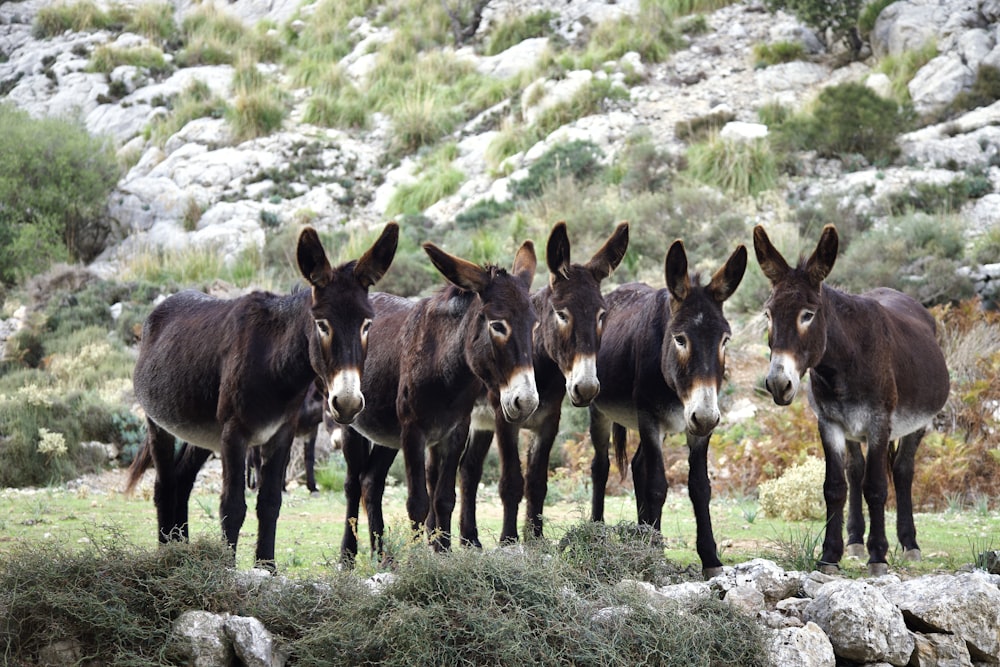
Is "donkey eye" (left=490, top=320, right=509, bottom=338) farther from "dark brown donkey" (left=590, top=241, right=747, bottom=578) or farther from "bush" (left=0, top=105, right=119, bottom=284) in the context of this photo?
"bush" (left=0, top=105, right=119, bottom=284)

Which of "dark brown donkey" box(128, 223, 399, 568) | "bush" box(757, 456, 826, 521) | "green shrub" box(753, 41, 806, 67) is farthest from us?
"green shrub" box(753, 41, 806, 67)

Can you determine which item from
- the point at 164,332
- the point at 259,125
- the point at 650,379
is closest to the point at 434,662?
the point at 650,379

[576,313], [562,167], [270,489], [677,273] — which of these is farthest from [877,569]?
[562,167]

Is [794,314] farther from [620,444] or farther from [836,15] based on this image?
[836,15]

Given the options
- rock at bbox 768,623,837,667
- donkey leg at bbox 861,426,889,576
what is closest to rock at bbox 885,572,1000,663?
rock at bbox 768,623,837,667

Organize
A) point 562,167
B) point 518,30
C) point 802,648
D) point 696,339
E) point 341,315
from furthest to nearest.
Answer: point 518,30 < point 562,167 < point 696,339 < point 341,315 < point 802,648

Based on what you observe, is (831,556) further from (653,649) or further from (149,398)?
(149,398)

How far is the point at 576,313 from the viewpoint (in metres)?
6.61

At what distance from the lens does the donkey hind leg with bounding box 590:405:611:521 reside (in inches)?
321

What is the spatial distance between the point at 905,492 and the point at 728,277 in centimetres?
284

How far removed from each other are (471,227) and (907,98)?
435 inches

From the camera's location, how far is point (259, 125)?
3119cm

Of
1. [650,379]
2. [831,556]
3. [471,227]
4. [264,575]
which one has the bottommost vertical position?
[471,227]

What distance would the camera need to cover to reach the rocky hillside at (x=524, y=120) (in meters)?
23.0
